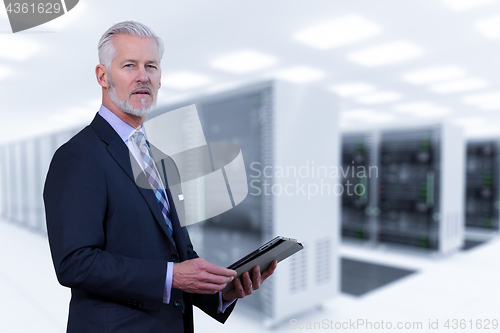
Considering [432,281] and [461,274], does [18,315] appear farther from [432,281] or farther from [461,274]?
[461,274]

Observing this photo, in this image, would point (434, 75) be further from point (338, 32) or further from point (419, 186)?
point (338, 32)

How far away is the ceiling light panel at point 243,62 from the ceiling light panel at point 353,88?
2401 mm

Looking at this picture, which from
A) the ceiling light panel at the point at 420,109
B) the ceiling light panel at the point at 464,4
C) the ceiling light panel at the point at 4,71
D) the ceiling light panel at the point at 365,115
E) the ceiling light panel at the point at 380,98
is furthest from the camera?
the ceiling light panel at the point at 365,115

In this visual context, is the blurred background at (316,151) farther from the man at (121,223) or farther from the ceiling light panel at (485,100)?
the man at (121,223)

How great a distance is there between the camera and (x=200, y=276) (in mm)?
794

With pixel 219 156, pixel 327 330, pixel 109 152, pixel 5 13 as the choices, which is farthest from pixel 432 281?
pixel 5 13

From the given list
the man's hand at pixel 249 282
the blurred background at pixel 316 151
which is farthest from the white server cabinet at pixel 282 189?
the man's hand at pixel 249 282

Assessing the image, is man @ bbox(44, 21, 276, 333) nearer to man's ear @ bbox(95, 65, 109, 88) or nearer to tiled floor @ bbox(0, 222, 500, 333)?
man's ear @ bbox(95, 65, 109, 88)

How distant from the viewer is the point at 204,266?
792 mm

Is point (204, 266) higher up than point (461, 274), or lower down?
higher up

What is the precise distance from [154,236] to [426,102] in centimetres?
1159

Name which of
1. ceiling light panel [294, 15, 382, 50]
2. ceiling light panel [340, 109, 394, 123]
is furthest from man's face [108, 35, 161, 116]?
ceiling light panel [340, 109, 394, 123]

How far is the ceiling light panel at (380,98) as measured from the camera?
9430 millimetres

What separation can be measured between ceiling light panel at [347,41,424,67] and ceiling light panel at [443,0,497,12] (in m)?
1.22
